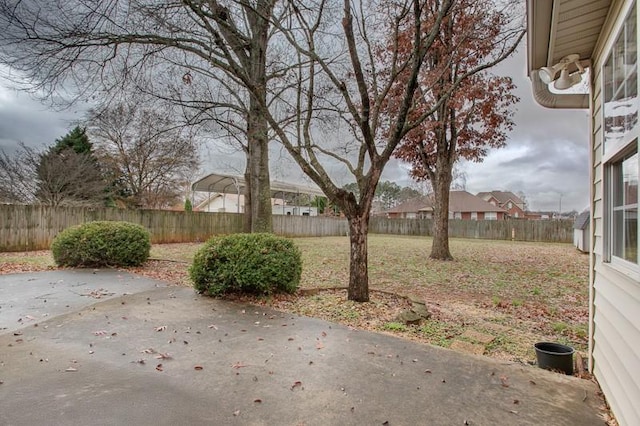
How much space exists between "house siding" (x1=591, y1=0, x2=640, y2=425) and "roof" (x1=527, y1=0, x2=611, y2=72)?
0.32 ft

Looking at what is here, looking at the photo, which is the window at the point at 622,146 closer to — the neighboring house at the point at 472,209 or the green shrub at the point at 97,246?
the green shrub at the point at 97,246

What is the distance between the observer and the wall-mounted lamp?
10.7ft

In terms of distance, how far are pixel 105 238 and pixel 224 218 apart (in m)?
9.24

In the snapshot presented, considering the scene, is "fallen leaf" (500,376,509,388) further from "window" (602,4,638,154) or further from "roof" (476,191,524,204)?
"roof" (476,191,524,204)

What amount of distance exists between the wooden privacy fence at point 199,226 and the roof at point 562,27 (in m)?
13.3

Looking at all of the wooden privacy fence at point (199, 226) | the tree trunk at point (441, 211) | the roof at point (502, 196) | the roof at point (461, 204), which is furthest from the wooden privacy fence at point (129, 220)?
the roof at point (502, 196)

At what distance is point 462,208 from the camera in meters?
37.6

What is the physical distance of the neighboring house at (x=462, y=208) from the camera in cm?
3672

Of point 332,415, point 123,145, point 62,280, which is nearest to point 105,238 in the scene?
Answer: point 62,280

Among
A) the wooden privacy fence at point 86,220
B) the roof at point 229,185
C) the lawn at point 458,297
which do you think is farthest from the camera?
the roof at point 229,185

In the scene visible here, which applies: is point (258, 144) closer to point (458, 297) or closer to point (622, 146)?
point (458, 297)

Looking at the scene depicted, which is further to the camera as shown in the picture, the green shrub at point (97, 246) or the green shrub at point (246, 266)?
the green shrub at point (97, 246)

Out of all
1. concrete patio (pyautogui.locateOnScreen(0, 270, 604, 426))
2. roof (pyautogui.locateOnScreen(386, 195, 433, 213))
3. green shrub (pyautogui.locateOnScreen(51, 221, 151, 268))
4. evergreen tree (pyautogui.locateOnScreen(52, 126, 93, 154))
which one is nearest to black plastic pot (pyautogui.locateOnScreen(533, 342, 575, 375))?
concrete patio (pyautogui.locateOnScreen(0, 270, 604, 426))

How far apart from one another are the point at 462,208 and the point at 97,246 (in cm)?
3615
